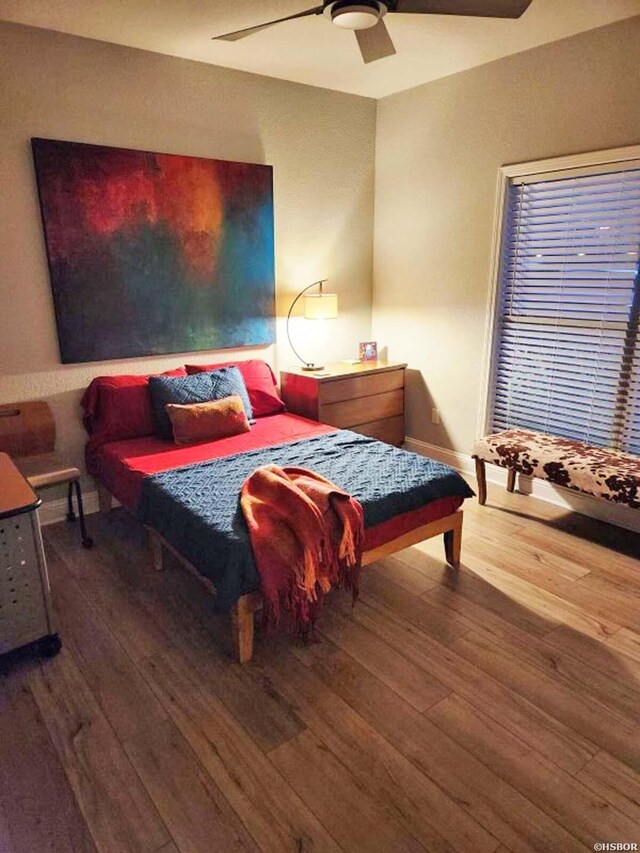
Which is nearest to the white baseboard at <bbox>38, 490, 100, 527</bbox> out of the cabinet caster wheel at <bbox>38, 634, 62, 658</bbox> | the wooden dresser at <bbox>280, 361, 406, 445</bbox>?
the cabinet caster wheel at <bbox>38, 634, 62, 658</bbox>

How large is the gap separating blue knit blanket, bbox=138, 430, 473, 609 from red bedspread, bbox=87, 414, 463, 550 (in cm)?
7

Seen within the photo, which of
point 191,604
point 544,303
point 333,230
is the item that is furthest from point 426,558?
point 333,230

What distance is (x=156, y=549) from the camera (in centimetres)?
274

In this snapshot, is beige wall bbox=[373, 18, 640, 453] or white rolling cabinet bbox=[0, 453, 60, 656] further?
beige wall bbox=[373, 18, 640, 453]

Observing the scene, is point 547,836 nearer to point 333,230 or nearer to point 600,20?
point 600,20

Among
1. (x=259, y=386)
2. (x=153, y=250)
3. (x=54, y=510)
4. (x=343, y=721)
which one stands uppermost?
(x=153, y=250)

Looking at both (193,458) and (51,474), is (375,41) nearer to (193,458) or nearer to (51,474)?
(193,458)

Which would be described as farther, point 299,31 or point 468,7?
point 299,31

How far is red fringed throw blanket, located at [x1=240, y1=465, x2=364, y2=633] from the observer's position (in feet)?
6.68

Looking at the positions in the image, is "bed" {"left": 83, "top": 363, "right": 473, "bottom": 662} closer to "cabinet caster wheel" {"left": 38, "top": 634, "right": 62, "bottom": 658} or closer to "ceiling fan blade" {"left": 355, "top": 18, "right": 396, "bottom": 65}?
"cabinet caster wheel" {"left": 38, "top": 634, "right": 62, "bottom": 658}

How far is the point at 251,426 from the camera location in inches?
136

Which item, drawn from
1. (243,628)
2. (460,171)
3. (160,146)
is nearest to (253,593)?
(243,628)

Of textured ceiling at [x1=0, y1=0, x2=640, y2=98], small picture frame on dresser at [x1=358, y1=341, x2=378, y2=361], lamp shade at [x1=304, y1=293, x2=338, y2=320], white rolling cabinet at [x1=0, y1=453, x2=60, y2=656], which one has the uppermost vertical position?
textured ceiling at [x1=0, y1=0, x2=640, y2=98]

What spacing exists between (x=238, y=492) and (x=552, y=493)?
2180 millimetres
